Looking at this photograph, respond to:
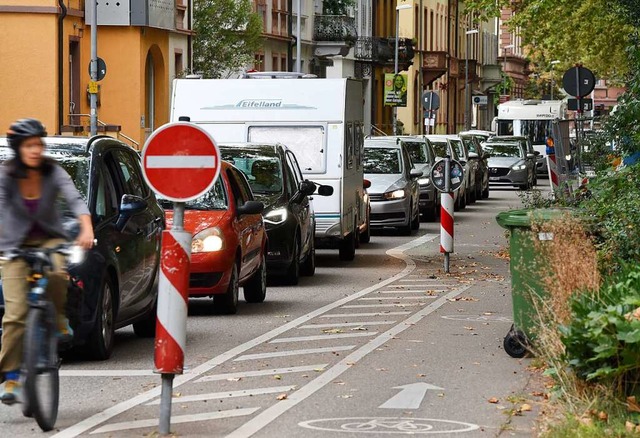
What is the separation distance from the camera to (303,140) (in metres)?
23.8

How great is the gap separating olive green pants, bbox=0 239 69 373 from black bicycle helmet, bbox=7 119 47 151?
0.68 m

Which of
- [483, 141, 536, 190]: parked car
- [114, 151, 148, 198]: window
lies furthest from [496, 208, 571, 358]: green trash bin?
[483, 141, 536, 190]: parked car

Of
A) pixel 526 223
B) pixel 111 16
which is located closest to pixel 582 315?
pixel 526 223

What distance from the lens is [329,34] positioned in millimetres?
68375

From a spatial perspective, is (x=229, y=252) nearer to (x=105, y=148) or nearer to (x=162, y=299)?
(x=105, y=148)

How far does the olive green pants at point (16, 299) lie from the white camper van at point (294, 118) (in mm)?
13628

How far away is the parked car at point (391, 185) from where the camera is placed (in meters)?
30.9

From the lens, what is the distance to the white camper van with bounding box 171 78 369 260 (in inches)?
922

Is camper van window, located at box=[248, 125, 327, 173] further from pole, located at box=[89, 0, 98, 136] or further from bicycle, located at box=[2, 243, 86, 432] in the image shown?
pole, located at box=[89, 0, 98, 136]

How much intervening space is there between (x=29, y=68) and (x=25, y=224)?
1461 inches

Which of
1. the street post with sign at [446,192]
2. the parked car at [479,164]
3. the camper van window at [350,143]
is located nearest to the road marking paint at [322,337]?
the street post with sign at [446,192]

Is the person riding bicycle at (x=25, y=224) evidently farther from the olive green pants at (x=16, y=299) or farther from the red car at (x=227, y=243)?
the red car at (x=227, y=243)

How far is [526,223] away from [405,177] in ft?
61.2

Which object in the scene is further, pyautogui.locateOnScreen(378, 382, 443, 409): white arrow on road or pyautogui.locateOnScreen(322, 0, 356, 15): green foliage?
pyautogui.locateOnScreen(322, 0, 356, 15): green foliage
